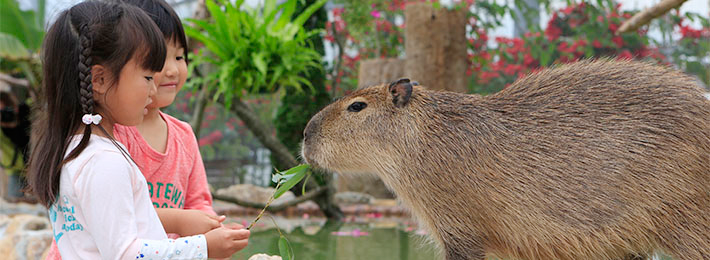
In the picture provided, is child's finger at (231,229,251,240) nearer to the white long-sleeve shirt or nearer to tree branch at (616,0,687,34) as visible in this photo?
the white long-sleeve shirt

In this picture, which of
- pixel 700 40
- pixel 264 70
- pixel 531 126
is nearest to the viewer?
pixel 531 126

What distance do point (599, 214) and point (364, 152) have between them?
671mm

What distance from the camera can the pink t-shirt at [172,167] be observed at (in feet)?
5.46

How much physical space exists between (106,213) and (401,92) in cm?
91

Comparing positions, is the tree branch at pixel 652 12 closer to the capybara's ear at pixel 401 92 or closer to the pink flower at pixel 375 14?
the capybara's ear at pixel 401 92

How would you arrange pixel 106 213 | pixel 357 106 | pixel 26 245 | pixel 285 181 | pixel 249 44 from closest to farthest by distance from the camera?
1. pixel 106 213
2. pixel 285 181
3. pixel 357 106
4. pixel 26 245
5. pixel 249 44

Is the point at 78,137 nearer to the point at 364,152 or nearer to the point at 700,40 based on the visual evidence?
the point at 364,152

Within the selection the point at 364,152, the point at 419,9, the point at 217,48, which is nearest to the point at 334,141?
the point at 364,152

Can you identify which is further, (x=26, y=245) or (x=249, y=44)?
(x=249, y=44)

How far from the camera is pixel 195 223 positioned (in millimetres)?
1483

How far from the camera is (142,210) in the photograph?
127cm

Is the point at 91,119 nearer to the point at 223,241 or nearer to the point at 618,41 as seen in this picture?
the point at 223,241

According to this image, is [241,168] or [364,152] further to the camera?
[241,168]

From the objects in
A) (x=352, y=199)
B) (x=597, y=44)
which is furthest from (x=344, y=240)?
(x=597, y=44)
